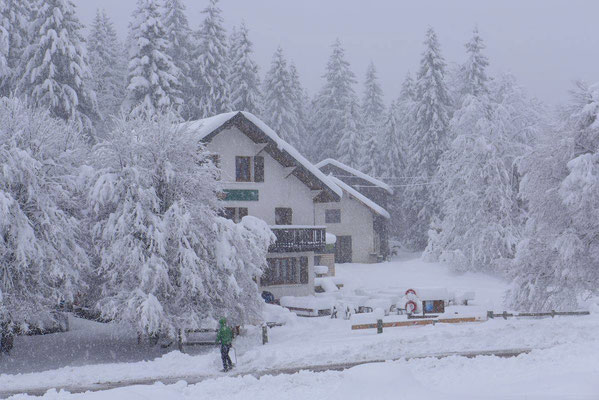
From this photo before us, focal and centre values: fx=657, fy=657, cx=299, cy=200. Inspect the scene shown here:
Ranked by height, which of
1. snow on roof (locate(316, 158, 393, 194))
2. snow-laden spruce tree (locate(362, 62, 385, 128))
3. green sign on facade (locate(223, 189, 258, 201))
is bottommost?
green sign on facade (locate(223, 189, 258, 201))

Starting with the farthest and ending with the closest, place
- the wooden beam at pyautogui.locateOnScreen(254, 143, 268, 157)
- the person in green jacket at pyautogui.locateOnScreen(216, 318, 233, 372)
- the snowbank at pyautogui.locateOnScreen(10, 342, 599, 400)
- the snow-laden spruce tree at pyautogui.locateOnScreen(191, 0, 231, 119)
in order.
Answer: the snow-laden spruce tree at pyautogui.locateOnScreen(191, 0, 231, 119)
the wooden beam at pyautogui.locateOnScreen(254, 143, 268, 157)
the person in green jacket at pyautogui.locateOnScreen(216, 318, 233, 372)
the snowbank at pyautogui.locateOnScreen(10, 342, 599, 400)

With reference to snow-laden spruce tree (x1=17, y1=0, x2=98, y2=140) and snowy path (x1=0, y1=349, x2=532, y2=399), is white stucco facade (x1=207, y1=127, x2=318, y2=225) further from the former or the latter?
snowy path (x1=0, y1=349, x2=532, y2=399)

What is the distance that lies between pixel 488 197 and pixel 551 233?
19.0m

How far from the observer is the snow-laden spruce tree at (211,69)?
2125 inches

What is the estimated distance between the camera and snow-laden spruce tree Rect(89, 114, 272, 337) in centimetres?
2300

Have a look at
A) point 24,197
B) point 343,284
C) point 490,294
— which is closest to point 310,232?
point 343,284

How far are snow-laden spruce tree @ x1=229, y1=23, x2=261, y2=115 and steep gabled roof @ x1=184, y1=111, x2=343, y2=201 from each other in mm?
21273

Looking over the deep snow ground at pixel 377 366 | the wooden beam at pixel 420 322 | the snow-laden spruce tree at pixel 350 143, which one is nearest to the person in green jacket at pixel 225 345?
the deep snow ground at pixel 377 366

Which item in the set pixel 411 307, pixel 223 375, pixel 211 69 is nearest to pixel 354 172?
pixel 211 69

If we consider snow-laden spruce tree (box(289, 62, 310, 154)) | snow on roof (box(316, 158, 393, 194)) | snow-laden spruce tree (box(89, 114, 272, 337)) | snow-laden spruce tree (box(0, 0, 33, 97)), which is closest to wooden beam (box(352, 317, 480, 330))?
snow-laden spruce tree (box(89, 114, 272, 337))

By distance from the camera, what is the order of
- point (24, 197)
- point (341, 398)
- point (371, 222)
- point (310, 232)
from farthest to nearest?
1. point (371, 222)
2. point (310, 232)
3. point (24, 197)
4. point (341, 398)

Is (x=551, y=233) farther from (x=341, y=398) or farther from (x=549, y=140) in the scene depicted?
(x=341, y=398)

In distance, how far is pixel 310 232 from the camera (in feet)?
119

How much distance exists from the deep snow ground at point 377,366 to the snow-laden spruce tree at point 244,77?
3171cm
